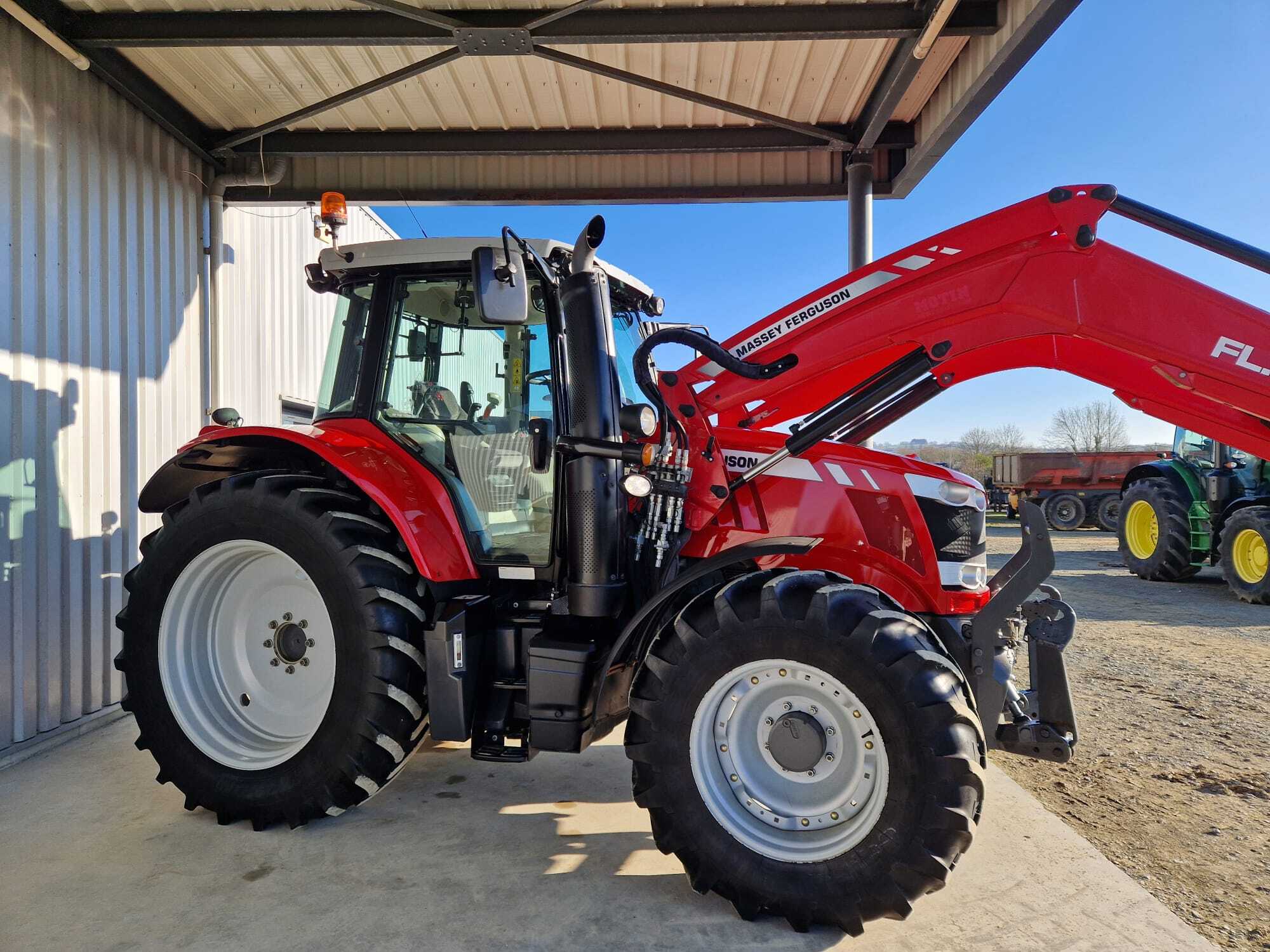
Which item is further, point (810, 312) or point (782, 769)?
point (810, 312)

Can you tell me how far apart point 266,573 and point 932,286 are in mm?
3047

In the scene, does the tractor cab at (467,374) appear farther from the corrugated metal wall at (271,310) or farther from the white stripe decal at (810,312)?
the corrugated metal wall at (271,310)

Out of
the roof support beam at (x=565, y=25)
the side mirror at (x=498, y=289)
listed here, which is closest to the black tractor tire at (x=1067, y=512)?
the roof support beam at (x=565, y=25)

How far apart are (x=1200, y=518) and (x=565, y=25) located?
10.0m

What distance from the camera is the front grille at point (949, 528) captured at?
290cm

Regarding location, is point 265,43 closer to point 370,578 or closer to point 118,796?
point 370,578

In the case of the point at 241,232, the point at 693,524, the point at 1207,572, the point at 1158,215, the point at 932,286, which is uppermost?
the point at 241,232

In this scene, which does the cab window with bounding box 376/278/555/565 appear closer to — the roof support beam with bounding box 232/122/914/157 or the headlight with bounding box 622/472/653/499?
the headlight with bounding box 622/472/653/499

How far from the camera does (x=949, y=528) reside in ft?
9.53

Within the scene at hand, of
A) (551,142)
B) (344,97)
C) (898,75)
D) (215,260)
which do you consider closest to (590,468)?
(898,75)

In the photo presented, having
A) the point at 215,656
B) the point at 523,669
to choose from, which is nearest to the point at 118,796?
the point at 215,656

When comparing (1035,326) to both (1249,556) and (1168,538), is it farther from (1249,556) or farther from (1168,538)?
(1168,538)

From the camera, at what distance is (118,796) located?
3.49 meters

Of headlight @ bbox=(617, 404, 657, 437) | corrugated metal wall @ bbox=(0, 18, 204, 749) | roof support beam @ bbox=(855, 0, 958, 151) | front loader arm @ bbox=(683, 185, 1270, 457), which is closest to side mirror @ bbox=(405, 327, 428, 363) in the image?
headlight @ bbox=(617, 404, 657, 437)
